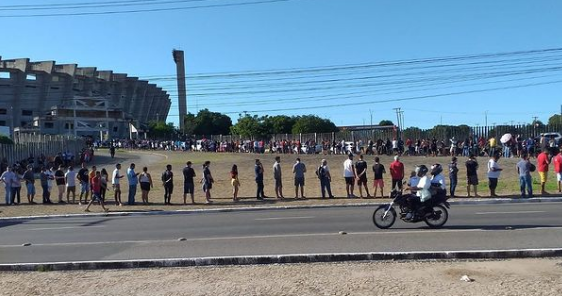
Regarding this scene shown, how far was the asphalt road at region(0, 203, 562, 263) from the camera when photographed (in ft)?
33.2

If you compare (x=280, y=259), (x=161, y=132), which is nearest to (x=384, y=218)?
(x=280, y=259)

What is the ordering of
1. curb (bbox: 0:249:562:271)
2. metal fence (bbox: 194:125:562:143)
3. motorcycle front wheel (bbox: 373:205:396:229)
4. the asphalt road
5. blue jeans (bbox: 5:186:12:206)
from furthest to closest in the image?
metal fence (bbox: 194:125:562:143) → blue jeans (bbox: 5:186:12:206) → motorcycle front wheel (bbox: 373:205:396:229) → the asphalt road → curb (bbox: 0:249:562:271)

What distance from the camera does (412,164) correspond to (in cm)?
3281

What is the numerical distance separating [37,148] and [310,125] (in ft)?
228

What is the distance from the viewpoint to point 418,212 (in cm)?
1242

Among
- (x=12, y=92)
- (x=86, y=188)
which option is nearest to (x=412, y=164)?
(x=86, y=188)

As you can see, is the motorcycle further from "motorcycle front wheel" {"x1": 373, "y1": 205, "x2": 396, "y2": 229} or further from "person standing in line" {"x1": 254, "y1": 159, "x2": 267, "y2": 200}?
"person standing in line" {"x1": 254, "y1": 159, "x2": 267, "y2": 200}

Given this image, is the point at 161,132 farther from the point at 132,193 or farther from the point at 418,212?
the point at 418,212

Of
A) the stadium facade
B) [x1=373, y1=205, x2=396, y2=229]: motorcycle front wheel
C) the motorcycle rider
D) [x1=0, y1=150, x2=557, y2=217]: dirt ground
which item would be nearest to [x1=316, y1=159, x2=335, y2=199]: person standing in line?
[x1=0, y1=150, x2=557, y2=217]: dirt ground

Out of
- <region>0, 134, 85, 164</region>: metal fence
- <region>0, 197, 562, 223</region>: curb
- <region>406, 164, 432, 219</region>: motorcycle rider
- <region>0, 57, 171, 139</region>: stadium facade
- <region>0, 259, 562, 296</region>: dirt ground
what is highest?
<region>0, 57, 171, 139</region>: stadium facade

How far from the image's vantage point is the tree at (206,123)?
11731cm

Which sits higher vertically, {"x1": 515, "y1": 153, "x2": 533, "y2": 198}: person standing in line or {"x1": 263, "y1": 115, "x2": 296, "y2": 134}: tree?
{"x1": 263, "y1": 115, "x2": 296, "y2": 134}: tree

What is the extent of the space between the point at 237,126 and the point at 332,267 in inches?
3753

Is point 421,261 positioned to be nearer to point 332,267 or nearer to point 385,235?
point 332,267
